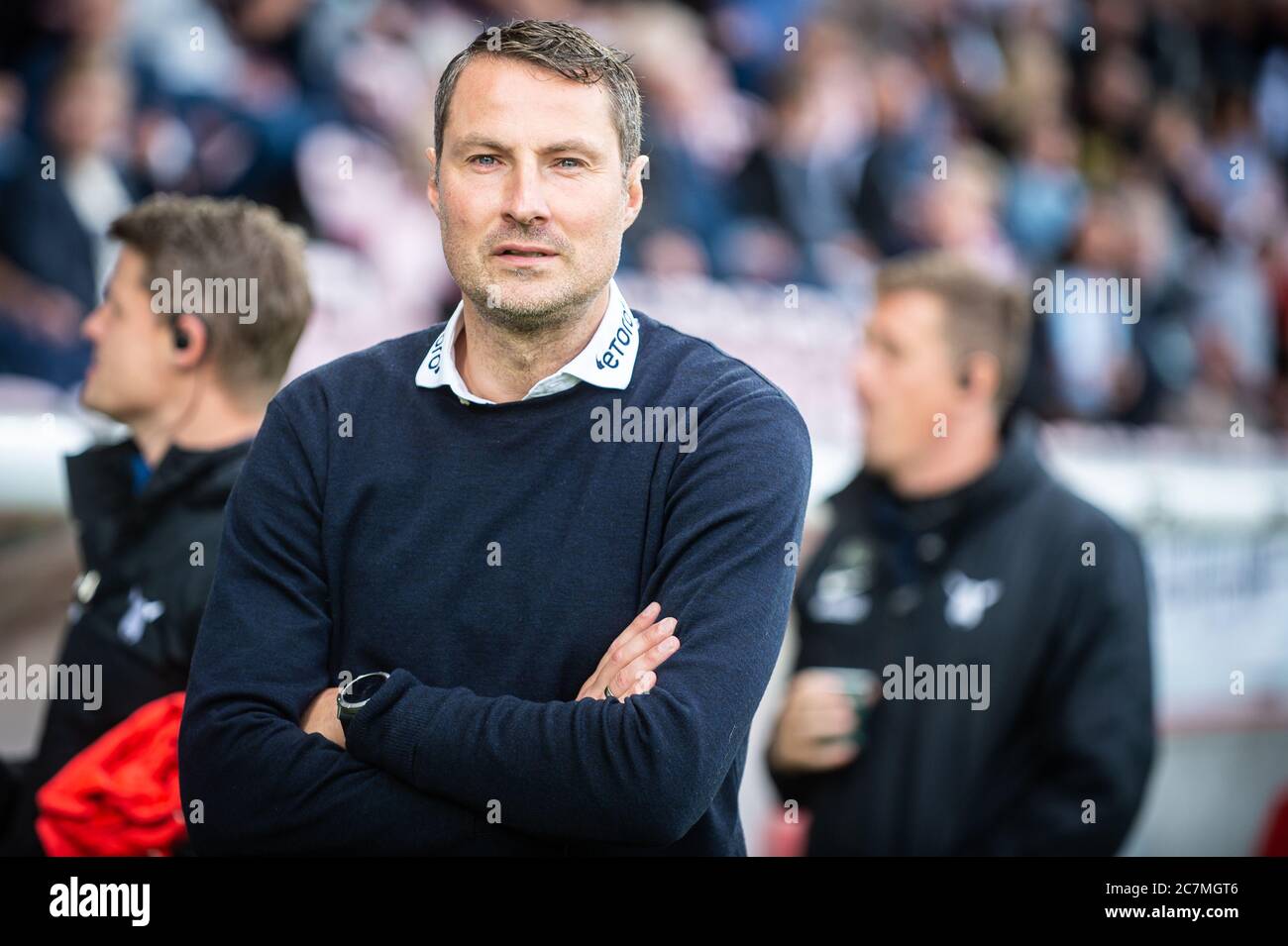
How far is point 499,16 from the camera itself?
139 inches

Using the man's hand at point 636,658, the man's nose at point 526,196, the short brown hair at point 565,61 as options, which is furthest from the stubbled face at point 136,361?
the man's hand at point 636,658

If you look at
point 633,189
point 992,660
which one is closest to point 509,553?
point 633,189

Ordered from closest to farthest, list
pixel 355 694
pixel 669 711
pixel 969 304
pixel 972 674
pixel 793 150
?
pixel 669 711 < pixel 355 694 < pixel 972 674 < pixel 969 304 < pixel 793 150

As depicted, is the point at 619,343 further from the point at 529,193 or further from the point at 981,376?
the point at 981,376

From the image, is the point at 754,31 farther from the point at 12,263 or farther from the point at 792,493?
the point at 792,493

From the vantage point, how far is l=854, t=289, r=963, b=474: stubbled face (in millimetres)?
3107

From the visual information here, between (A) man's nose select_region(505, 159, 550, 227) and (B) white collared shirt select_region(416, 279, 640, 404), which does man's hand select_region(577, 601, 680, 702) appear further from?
(A) man's nose select_region(505, 159, 550, 227)

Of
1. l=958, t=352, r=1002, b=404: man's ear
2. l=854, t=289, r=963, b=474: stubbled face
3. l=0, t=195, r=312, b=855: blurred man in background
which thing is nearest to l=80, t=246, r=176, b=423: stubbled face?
l=0, t=195, r=312, b=855: blurred man in background

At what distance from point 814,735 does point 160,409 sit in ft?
4.69

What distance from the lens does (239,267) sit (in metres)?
2.11

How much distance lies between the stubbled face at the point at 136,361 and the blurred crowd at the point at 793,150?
→ 33.5 inches

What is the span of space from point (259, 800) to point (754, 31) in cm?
302

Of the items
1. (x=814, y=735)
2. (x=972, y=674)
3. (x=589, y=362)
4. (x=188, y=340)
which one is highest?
(x=188, y=340)
